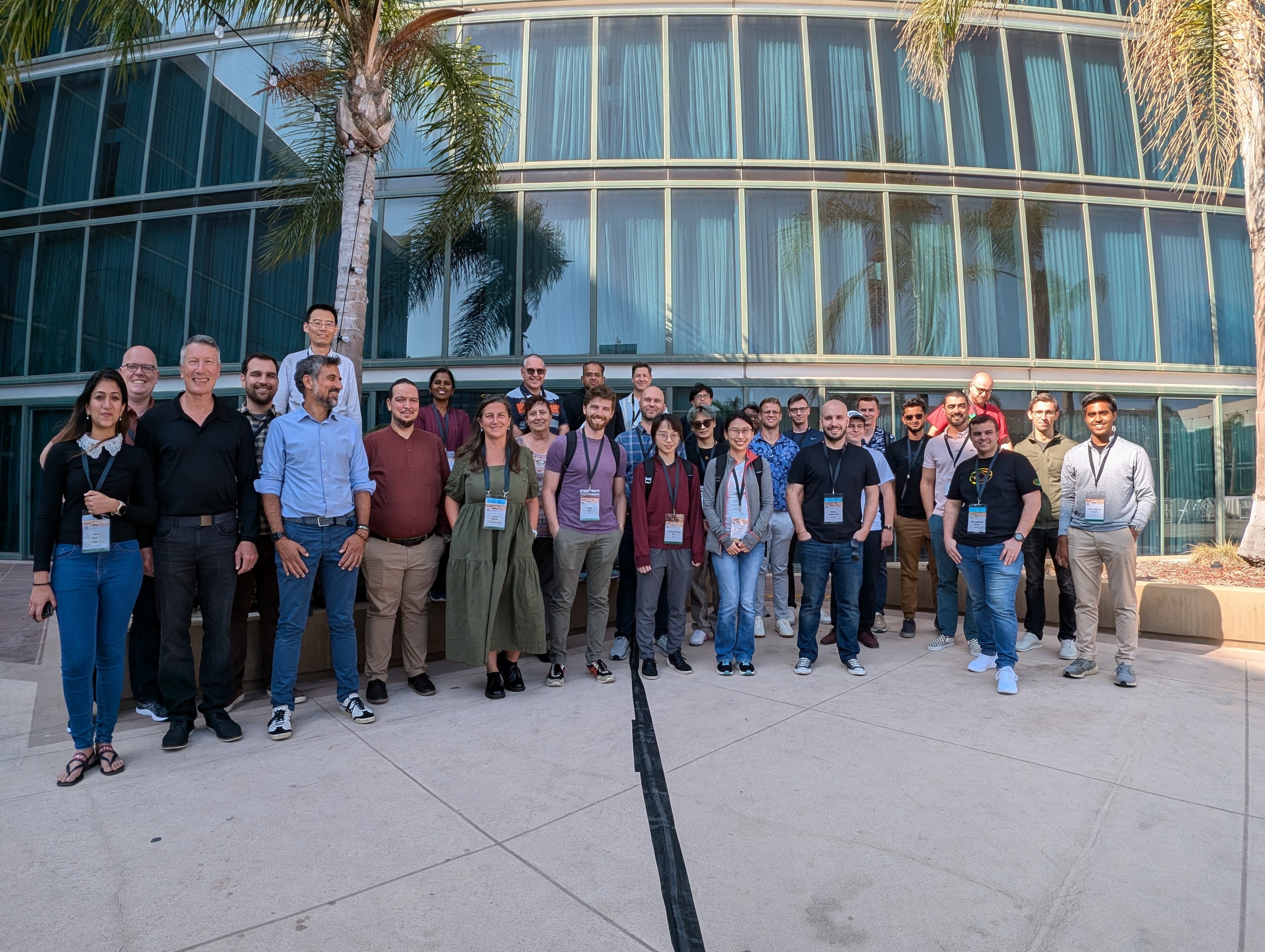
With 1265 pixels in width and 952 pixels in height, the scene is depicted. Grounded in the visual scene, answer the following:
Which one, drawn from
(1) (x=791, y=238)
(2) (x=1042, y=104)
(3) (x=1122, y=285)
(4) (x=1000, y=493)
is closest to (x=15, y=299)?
(1) (x=791, y=238)

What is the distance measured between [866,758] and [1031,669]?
2.55m

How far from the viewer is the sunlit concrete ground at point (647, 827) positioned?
2.24m

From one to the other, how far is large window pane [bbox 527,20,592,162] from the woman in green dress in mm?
7207

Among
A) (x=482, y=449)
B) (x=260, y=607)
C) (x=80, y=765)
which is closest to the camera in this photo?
(x=80, y=765)

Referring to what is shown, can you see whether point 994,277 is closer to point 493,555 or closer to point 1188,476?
point 1188,476

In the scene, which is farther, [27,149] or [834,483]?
[27,149]

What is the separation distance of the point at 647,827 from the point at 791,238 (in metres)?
9.27

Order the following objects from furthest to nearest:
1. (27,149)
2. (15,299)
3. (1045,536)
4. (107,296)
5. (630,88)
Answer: (27,149) → (15,299) → (107,296) → (630,88) → (1045,536)

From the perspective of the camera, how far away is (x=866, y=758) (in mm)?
3568

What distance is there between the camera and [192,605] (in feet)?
12.7

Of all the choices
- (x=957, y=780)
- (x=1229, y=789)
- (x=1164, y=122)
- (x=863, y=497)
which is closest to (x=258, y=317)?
(x=863, y=497)

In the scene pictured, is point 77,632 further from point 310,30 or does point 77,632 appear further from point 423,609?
point 310,30

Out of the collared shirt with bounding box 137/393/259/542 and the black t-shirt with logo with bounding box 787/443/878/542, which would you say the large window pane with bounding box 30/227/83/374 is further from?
the black t-shirt with logo with bounding box 787/443/878/542

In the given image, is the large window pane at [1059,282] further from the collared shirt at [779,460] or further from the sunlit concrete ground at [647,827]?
the sunlit concrete ground at [647,827]
